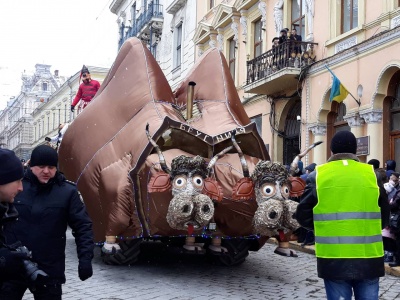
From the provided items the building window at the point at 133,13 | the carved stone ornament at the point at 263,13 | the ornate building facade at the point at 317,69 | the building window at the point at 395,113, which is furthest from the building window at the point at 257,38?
the building window at the point at 133,13

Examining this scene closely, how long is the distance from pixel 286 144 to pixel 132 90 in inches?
387

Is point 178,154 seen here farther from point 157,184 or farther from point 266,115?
point 266,115

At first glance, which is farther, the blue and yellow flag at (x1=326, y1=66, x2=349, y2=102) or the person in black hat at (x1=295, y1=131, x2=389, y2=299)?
the blue and yellow flag at (x1=326, y1=66, x2=349, y2=102)

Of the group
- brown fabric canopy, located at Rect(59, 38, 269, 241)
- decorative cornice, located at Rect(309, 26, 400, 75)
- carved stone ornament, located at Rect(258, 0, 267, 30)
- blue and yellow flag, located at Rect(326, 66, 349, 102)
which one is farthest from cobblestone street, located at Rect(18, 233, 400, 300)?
A: carved stone ornament, located at Rect(258, 0, 267, 30)

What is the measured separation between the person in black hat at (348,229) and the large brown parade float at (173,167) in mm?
2476

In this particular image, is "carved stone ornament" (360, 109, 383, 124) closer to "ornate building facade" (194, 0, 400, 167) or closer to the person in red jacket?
"ornate building facade" (194, 0, 400, 167)

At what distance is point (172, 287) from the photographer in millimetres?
7285

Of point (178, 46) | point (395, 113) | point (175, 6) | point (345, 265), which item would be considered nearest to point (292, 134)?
point (395, 113)

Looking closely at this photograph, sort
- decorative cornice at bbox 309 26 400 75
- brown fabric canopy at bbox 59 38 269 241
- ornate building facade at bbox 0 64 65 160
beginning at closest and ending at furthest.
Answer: brown fabric canopy at bbox 59 38 269 241 → decorative cornice at bbox 309 26 400 75 → ornate building facade at bbox 0 64 65 160

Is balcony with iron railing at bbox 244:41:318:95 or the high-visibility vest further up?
balcony with iron railing at bbox 244:41:318:95

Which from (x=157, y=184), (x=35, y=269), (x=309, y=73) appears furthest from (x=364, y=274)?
(x=309, y=73)

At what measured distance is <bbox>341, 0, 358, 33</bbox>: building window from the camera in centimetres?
1481

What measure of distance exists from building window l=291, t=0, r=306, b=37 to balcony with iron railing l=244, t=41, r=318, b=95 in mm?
961

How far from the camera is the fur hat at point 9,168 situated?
334 cm
